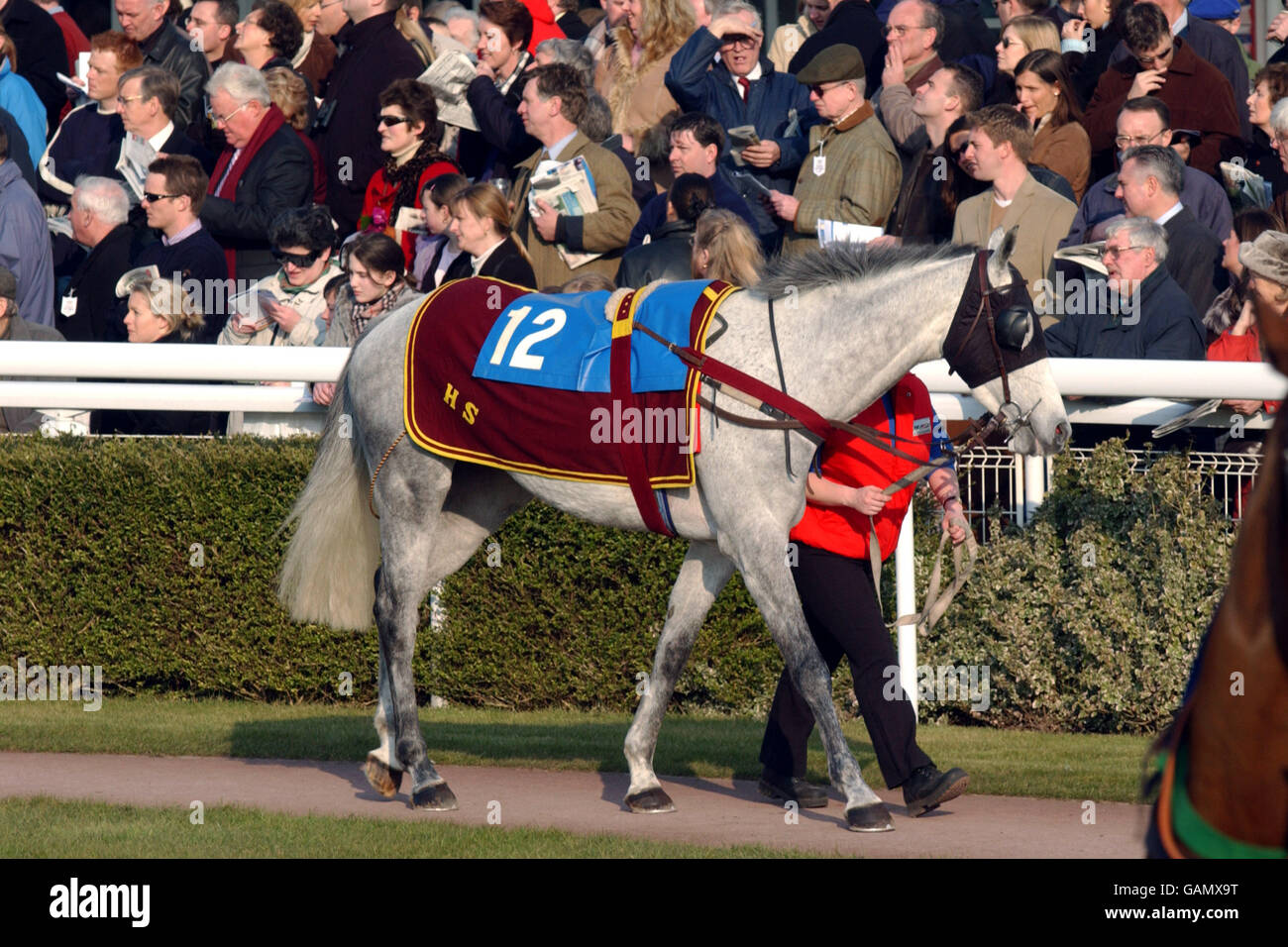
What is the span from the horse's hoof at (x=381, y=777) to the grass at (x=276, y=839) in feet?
1.21

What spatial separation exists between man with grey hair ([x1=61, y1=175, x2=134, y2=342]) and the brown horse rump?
421 cm

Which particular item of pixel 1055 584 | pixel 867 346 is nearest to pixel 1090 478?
pixel 1055 584

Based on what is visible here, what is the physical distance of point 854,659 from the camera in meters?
5.78

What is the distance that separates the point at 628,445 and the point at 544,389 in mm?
361

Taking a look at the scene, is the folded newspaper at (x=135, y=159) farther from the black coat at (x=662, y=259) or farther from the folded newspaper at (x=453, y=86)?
the black coat at (x=662, y=259)

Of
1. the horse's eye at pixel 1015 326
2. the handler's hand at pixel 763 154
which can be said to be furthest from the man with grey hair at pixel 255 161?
the horse's eye at pixel 1015 326

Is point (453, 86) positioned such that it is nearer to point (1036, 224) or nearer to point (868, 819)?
point (1036, 224)

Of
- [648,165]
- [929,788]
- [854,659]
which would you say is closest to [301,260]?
[648,165]

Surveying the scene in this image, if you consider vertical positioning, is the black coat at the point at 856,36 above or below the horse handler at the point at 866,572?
above

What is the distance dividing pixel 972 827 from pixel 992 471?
93.6 inches

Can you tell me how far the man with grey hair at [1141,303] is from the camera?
7.45 metres

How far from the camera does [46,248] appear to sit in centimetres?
980

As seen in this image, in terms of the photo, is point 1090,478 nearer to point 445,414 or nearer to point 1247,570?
point 445,414

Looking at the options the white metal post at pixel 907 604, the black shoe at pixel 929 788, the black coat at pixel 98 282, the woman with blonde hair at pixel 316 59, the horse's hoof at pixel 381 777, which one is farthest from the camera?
the woman with blonde hair at pixel 316 59
